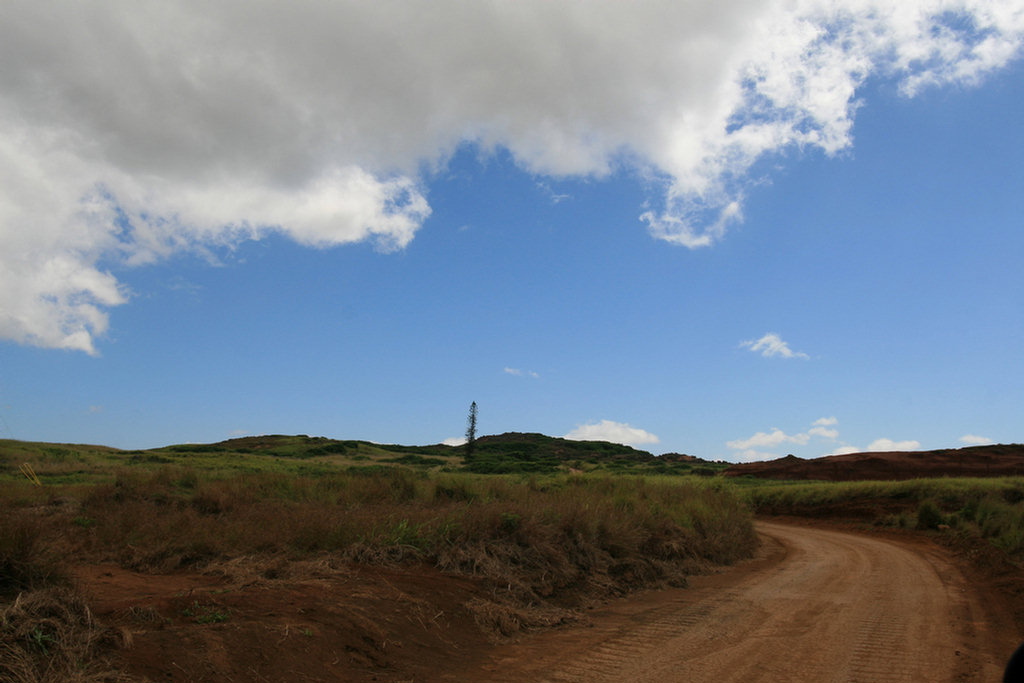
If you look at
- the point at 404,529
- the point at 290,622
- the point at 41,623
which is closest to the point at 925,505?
the point at 404,529

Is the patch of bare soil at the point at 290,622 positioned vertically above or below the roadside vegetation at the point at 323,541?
below

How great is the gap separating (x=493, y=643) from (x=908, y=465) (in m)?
77.5

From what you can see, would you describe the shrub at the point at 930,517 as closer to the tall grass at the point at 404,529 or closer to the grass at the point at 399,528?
the grass at the point at 399,528

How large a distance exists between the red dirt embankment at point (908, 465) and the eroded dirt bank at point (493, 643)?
66.9 meters

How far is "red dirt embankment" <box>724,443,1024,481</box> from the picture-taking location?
224 feet

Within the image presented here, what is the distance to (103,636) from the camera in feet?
18.1

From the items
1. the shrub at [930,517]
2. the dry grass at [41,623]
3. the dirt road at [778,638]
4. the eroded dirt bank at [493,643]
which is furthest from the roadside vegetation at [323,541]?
the shrub at [930,517]

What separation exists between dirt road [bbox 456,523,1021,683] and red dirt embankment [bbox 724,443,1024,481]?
208 ft

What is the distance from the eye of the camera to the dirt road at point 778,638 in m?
7.19

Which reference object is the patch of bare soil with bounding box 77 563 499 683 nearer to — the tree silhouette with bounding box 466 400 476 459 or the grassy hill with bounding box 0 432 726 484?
the grassy hill with bounding box 0 432 726 484

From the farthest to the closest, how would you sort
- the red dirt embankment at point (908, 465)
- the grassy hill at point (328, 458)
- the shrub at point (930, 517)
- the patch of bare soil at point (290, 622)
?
the red dirt embankment at point (908, 465)
the grassy hill at point (328, 458)
the shrub at point (930, 517)
the patch of bare soil at point (290, 622)

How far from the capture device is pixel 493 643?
8477 mm

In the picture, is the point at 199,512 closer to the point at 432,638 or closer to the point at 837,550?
the point at 432,638

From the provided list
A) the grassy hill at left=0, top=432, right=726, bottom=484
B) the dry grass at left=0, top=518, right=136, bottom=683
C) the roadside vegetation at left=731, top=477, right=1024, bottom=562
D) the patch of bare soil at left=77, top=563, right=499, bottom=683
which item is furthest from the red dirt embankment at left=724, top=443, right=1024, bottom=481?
the dry grass at left=0, top=518, right=136, bottom=683
